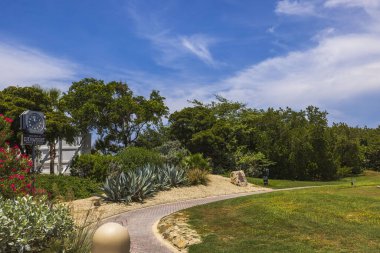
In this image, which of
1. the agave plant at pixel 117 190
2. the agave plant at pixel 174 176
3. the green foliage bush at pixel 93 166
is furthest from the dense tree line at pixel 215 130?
the agave plant at pixel 117 190

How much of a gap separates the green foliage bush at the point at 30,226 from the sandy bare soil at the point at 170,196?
18.4 feet

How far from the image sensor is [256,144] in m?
40.1

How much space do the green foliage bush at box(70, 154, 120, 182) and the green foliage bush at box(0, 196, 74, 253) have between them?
55.4 feet

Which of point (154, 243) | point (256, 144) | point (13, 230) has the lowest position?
point (154, 243)

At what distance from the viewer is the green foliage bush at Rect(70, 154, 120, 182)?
986 inches

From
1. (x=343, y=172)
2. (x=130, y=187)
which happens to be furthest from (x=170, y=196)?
(x=343, y=172)

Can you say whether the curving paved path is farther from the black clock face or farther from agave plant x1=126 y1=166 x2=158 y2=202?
the black clock face

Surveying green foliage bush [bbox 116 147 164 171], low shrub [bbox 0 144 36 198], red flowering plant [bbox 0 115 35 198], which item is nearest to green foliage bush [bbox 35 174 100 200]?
green foliage bush [bbox 116 147 164 171]

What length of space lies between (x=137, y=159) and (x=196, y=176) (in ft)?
11.3

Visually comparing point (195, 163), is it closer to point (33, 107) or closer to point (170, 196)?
point (170, 196)

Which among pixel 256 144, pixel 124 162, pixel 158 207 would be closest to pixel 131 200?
pixel 158 207

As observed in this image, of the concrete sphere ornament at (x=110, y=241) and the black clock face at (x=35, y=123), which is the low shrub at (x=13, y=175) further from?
the concrete sphere ornament at (x=110, y=241)

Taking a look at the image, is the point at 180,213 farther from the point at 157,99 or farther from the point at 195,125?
the point at 157,99

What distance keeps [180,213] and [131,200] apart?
395 centimetres
